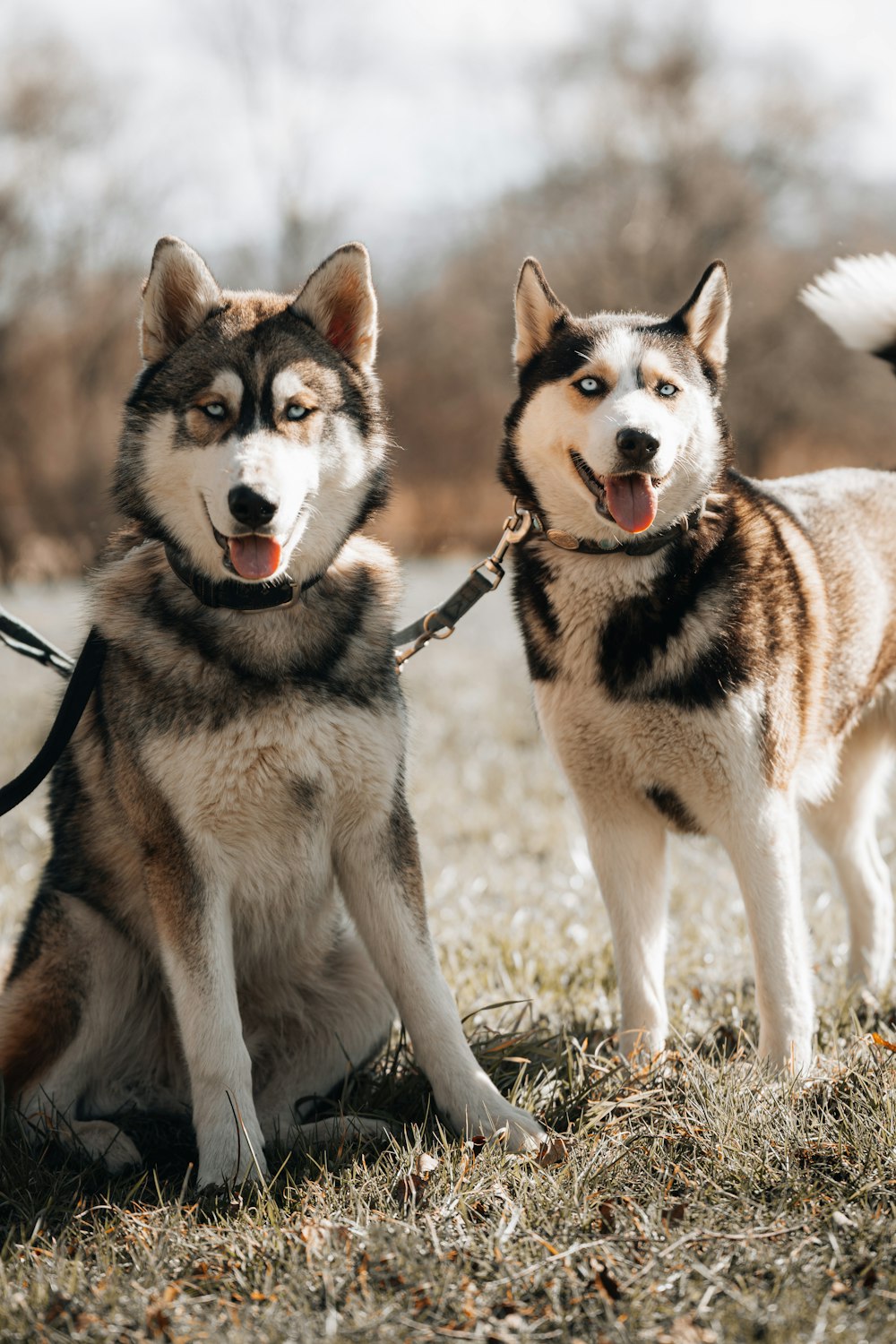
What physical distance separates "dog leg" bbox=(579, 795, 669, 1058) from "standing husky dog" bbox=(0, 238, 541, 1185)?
22.1 inches

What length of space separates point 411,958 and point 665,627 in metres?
1.07

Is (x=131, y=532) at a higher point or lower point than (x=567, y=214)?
lower

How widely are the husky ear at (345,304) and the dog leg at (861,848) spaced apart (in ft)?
7.00

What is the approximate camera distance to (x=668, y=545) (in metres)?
3.13

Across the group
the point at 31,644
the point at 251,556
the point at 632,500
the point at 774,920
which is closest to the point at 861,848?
the point at 774,920

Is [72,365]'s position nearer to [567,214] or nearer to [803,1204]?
[567,214]

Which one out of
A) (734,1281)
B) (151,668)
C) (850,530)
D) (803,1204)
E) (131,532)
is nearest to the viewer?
(734,1281)

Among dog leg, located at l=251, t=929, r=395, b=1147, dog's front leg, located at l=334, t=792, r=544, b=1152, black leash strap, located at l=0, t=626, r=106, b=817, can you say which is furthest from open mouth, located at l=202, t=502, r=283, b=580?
dog leg, located at l=251, t=929, r=395, b=1147

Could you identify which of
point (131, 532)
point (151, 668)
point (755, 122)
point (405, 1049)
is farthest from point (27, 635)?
point (755, 122)

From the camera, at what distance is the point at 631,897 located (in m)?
3.28

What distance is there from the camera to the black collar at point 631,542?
122 inches

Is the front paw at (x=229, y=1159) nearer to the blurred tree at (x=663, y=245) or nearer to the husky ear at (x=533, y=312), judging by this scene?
the husky ear at (x=533, y=312)

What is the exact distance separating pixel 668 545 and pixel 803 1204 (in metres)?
1.61

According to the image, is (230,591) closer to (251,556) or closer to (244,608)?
(244,608)
